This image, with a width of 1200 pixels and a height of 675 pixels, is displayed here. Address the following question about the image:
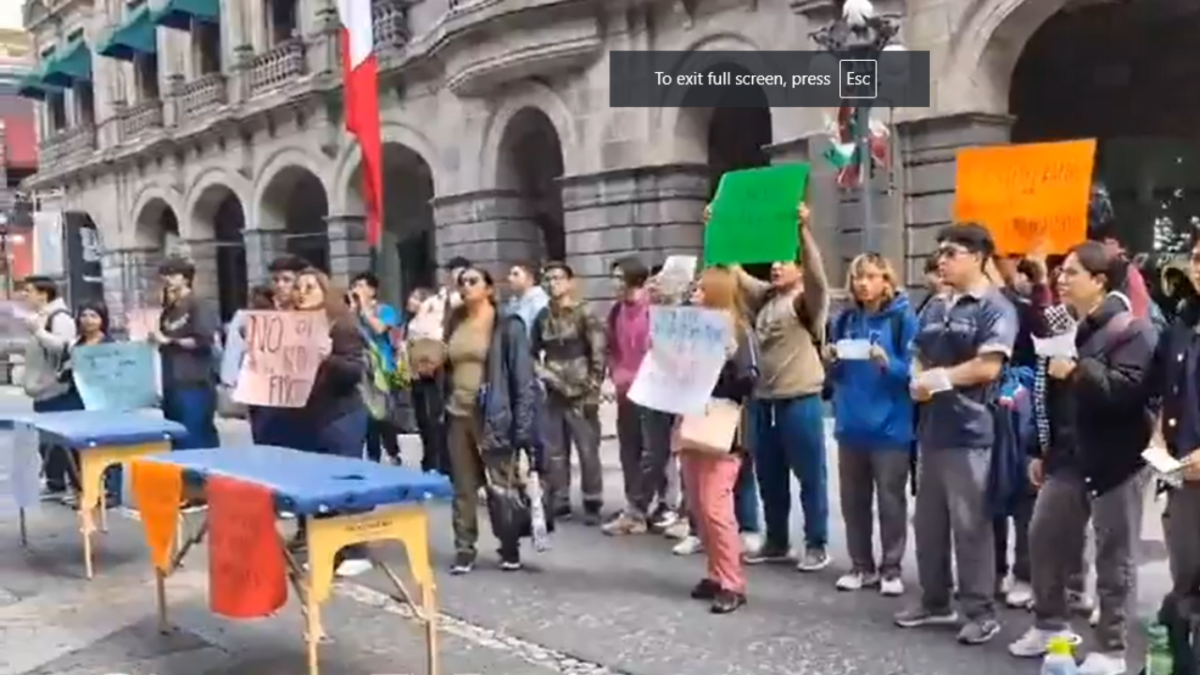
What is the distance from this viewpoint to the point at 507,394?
7.29 metres

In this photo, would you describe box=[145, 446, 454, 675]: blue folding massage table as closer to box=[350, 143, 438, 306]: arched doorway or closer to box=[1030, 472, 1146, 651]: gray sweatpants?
box=[1030, 472, 1146, 651]: gray sweatpants

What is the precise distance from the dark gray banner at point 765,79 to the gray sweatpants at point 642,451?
5.37 meters

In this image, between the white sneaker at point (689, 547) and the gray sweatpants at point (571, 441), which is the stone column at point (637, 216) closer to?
the gray sweatpants at point (571, 441)

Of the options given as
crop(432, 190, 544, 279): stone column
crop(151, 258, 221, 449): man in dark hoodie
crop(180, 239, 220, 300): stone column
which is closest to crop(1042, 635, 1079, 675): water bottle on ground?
crop(151, 258, 221, 449): man in dark hoodie

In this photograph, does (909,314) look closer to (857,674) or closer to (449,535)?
(857,674)

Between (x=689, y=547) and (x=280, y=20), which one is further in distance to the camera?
(x=280, y=20)

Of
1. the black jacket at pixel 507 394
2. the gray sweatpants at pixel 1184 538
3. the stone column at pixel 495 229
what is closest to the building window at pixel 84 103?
the stone column at pixel 495 229

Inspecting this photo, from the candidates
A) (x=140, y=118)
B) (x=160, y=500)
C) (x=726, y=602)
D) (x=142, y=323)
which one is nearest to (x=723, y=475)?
(x=726, y=602)

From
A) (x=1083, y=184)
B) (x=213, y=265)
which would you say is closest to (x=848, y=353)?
(x=1083, y=184)

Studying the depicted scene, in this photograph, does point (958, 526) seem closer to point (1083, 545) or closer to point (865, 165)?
point (1083, 545)

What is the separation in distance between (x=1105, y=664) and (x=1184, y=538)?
30.0 inches

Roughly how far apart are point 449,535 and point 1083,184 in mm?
4395

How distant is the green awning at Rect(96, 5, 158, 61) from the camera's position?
97.7ft

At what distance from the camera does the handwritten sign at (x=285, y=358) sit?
7.15 m
